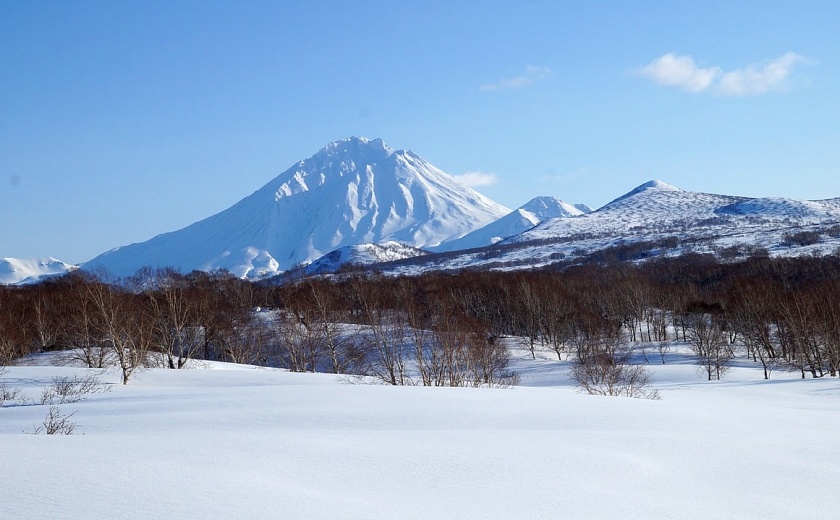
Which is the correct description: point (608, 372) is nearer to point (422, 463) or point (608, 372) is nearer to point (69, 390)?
point (69, 390)

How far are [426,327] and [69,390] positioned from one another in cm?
2921

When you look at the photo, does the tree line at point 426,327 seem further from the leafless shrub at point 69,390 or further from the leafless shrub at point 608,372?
the leafless shrub at point 69,390

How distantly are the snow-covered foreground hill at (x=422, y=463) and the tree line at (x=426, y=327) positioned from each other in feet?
54.3

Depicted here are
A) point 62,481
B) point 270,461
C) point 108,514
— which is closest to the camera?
point 108,514

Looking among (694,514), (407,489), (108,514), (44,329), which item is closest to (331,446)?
(407,489)

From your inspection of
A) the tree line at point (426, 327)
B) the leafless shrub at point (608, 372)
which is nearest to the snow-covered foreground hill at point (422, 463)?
the leafless shrub at point (608, 372)

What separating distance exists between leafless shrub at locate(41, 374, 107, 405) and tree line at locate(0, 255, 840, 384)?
6.69 ft

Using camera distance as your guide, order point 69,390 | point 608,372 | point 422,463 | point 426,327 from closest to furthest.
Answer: point 422,463 < point 69,390 < point 608,372 < point 426,327

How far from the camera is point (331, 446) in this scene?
866 cm

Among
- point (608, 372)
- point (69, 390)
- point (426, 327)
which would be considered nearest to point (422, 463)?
point (69, 390)

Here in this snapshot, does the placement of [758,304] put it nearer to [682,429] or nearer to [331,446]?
[682,429]

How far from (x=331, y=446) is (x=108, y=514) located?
12.7ft

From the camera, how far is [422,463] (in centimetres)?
778

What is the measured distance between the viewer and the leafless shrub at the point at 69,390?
18328 millimetres
